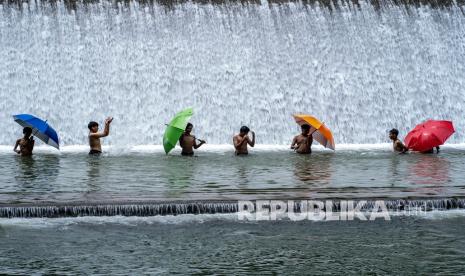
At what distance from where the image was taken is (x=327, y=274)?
6.44 metres

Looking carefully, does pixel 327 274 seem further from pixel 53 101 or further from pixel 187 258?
pixel 53 101

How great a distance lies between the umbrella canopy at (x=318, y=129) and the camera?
47.2 feet

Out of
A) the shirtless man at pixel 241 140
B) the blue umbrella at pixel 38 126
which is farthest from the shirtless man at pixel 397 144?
the blue umbrella at pixel 38 126

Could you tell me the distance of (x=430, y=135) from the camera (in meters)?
14.7

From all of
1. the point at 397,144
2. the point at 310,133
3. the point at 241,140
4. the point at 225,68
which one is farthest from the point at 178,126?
the point at 225,68

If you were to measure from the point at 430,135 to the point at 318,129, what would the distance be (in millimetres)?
2182

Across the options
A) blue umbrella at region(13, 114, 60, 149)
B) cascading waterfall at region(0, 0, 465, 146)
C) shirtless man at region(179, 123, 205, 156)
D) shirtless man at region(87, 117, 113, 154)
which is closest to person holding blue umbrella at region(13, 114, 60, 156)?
blue umbrella at region(13, 114, 60, 149)

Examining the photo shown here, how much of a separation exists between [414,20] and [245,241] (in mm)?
15324

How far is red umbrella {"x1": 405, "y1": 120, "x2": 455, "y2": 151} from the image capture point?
14602mm

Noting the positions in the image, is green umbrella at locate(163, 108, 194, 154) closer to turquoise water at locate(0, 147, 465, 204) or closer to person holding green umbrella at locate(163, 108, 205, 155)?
person holding green umbrella at locate(163, 108, 205, 155)

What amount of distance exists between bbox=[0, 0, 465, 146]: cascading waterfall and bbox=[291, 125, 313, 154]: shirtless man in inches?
122

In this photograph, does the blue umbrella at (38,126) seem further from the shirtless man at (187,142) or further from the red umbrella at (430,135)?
the red umbrella at (430,135)

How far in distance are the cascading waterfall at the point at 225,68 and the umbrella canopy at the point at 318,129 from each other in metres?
3.00

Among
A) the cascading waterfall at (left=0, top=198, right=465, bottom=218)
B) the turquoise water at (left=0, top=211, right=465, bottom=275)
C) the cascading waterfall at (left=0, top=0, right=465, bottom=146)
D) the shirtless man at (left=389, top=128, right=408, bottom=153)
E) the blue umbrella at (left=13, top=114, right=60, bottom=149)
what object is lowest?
the turquoise water at (left=0, top=211, right=465, bottom=275)
